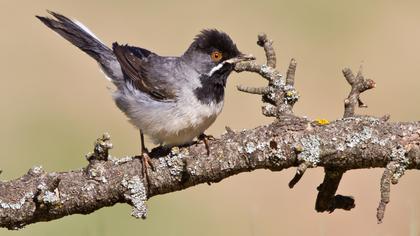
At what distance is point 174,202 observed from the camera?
10461 millimetres

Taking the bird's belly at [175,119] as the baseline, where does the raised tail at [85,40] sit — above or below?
above

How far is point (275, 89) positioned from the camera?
5.61 metres

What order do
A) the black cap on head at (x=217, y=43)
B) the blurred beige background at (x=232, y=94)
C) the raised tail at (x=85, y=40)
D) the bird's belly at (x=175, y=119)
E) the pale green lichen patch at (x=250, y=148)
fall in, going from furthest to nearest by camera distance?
the blurred beige background at (x=232, y=94) < the raised tail at (x=85, y=40) < the black cap on head at (x=217, y=43) < the bird's belly at (x=175, y=119) < the pale green lichen patch at (x=250, y=148)

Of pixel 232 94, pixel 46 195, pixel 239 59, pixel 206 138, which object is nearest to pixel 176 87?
pixel 239 59

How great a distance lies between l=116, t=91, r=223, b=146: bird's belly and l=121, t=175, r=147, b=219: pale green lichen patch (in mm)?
834

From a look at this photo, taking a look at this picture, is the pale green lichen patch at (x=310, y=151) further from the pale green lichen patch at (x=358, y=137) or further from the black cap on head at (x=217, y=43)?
the black cap on head at (x=217, y=43)

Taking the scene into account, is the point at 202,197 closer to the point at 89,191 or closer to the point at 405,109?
the point at 405,109

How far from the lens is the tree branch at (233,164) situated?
5047 millimetres

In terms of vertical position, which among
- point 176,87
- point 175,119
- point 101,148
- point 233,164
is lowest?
point 233,164

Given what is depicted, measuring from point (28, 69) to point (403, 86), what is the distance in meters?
5.35

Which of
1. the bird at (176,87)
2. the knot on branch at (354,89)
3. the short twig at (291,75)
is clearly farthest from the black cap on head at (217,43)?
the knot on branch at (354,89)

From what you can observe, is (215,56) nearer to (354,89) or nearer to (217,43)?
(217,43)

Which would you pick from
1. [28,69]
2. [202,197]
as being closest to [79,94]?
[28,69]

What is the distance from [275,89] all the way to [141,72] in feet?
4.27
